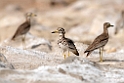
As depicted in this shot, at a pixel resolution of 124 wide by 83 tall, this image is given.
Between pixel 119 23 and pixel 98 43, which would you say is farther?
pixel 119 23

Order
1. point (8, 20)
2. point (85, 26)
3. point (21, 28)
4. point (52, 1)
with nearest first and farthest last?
point (21, 28) < point (85, 26) < point (8, 20) < point (52, 1)

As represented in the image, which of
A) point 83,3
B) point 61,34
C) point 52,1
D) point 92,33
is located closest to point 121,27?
point 92,33

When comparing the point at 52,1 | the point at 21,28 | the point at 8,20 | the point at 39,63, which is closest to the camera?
the point at 39,63

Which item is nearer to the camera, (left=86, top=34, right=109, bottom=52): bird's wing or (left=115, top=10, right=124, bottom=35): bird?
(left=86, top=34, right=109, bottom=52): bird's wing

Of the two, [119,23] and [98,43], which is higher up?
[119,23]

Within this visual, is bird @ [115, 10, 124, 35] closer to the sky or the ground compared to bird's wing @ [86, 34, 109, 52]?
closer to the sky

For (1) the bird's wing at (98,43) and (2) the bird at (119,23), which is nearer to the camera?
(1) the bird's wing at (98,43)

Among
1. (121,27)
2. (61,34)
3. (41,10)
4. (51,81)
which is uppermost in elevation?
(41,10)

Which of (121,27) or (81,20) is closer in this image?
(121,27)

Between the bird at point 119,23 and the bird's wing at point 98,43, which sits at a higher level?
the bird at point 119,23

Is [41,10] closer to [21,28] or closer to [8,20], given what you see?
[8,20]

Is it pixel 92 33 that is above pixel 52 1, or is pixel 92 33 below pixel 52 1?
below
